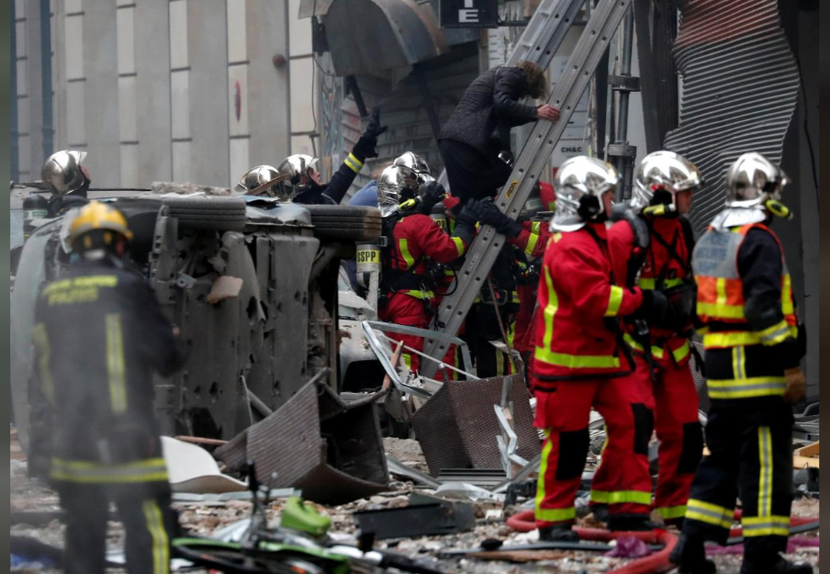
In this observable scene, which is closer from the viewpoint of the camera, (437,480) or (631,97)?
(437,480)

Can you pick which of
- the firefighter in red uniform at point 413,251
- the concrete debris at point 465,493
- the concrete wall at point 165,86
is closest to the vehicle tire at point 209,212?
the concrete debris at point 465,493

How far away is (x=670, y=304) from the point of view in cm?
608

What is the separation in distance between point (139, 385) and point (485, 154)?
6023 mm

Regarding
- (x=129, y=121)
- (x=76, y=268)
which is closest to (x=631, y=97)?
(x=76, y=268)

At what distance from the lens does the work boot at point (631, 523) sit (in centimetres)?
595

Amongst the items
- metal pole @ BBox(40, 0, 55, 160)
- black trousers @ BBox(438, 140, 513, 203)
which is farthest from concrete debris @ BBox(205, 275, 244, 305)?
metal pole @ BBox(40, 0, 55, 160)

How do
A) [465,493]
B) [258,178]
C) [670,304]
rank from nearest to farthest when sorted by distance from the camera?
[670,304] < [465,493] < [258,178]

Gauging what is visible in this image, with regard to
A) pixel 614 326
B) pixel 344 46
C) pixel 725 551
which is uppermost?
pixel 344 46

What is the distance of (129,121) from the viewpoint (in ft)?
77.5

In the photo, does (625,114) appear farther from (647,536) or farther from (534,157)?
(647,536)

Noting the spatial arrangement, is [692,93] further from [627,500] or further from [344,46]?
[344,46]

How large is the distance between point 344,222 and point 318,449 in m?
2.40

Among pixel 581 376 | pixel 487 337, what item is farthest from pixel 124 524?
pixel 487 337

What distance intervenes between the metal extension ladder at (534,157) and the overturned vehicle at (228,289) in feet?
5.69
